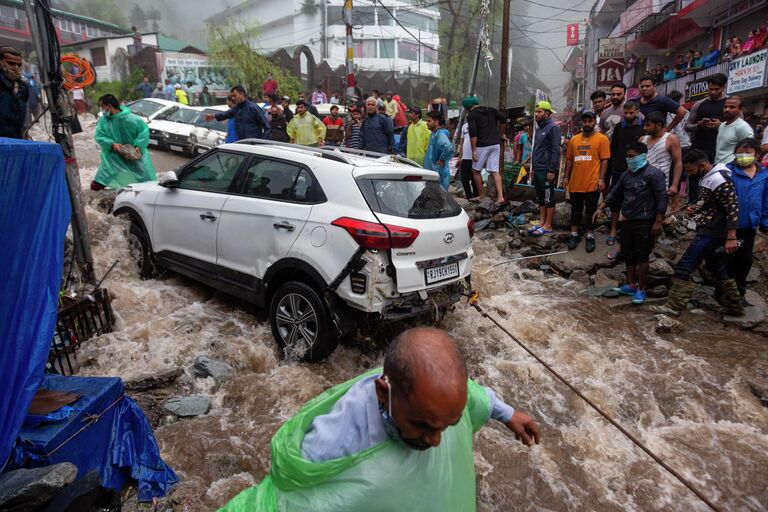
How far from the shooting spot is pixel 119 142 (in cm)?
714

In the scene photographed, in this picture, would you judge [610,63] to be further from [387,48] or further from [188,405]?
[387,48]

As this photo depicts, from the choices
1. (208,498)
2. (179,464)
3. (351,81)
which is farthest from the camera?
(351,81)

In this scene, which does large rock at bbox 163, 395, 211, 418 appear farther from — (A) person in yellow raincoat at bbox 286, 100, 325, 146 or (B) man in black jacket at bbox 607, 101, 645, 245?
(A) person in yellow raincoat at bbox 286, 100, 325, 146

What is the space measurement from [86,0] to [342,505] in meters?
113

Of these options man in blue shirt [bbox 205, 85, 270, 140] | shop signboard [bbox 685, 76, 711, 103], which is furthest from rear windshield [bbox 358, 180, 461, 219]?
shop signboard [bbox 685, 76, 711, 103]

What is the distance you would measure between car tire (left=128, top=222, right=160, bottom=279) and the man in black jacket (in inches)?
245

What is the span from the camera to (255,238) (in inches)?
172

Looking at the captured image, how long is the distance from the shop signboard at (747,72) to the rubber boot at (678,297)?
1174 cm

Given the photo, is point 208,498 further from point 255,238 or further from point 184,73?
point 184,73

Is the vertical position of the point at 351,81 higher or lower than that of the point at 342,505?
higher

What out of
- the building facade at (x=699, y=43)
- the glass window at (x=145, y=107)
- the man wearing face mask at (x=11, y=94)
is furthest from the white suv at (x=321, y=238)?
the building facade at (x=699, y=43)

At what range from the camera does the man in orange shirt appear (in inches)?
279

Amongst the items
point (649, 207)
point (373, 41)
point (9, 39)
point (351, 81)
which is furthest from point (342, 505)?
point (373, 41)

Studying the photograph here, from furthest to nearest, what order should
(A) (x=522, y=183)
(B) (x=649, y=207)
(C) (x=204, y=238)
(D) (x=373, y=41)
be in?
1. (D) (x=373, y=41)
2. (A) (x=522, y=183)
3. (B) (x=649, y=207)
4. (C) (x=204, y=238)
